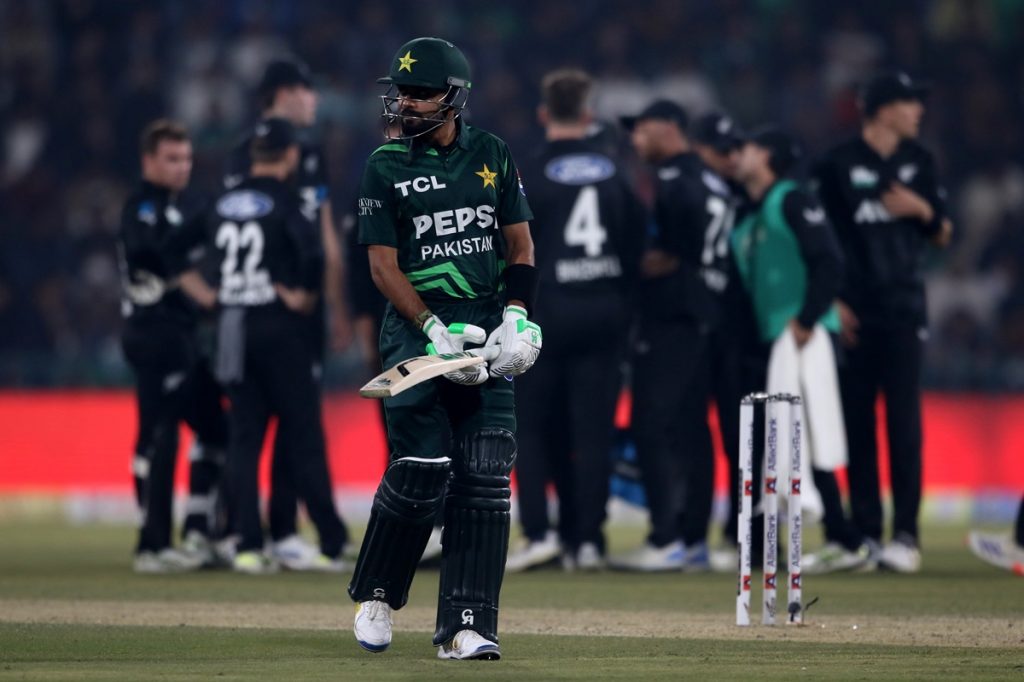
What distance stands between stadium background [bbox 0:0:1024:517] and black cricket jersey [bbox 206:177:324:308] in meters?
7.44

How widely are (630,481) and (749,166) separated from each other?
7.22 feet

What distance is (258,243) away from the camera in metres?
9.78

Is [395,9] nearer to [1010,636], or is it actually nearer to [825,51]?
[825,51]

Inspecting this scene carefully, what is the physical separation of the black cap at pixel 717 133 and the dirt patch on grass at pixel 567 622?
3.95 meters

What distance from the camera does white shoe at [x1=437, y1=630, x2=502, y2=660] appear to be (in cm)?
585

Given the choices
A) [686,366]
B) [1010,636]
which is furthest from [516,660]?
[686,366]

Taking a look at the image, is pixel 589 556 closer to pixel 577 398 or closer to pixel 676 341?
pixel 577 398

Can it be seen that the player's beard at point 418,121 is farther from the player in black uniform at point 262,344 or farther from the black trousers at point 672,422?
the black trousers at point 672,422

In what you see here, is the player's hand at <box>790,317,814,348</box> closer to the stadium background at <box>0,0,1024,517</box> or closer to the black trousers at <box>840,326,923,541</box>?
the black trousers at <box>840,326,923,541</box>

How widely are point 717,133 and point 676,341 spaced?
154 cm

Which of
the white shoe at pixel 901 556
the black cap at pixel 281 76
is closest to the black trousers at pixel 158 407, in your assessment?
the black cap at pixel 281 76

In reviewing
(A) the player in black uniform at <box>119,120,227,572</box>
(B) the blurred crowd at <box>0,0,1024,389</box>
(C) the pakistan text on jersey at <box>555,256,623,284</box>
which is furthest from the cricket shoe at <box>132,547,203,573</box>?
(B) the blurred crowd at <box>0,0,1024,389</box>

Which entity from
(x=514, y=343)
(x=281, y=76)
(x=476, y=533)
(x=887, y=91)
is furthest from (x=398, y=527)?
(x=887, y=91)

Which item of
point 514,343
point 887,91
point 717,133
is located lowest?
point 514,343
